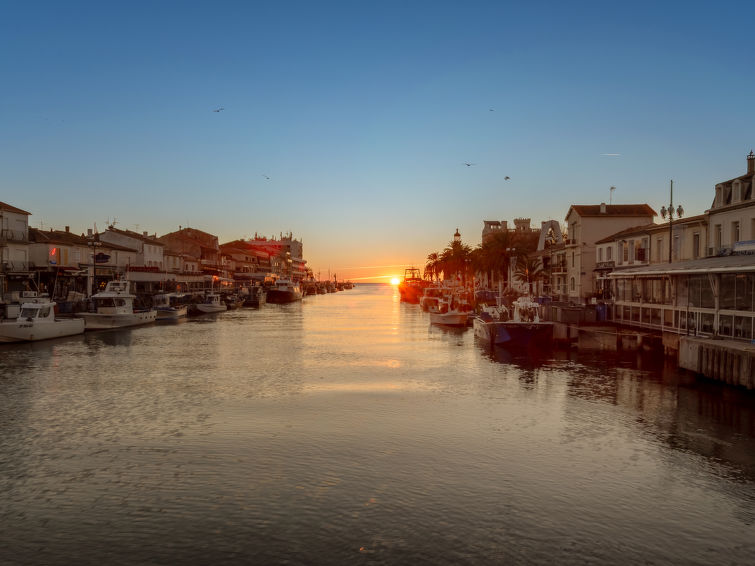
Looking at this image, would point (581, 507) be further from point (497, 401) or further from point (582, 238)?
point (582, 238)

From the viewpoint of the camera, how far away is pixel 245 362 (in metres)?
38.6

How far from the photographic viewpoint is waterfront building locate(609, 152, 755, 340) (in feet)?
98.6

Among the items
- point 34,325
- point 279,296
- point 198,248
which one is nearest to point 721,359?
point 34,325

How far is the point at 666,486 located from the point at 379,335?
1773 inches

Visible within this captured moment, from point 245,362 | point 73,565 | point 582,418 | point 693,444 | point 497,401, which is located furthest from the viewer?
point 245,362

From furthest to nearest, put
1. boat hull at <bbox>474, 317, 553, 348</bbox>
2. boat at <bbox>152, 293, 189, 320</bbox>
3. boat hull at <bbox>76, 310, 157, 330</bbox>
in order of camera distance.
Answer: boat at <bbox>152, 293, 189, 320</bbox>
boat hull at <bbox>76, 310, 157, 330</bbox>
boat hull at <bbox>474, 317, 553, 348</bbox>

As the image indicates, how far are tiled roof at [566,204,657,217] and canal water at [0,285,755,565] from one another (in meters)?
38.1

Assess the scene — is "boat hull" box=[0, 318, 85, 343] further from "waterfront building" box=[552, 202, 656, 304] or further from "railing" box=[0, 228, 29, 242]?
"waterfront building" box=[552, 202, 656, 304]

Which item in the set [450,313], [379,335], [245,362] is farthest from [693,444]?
[450,313]

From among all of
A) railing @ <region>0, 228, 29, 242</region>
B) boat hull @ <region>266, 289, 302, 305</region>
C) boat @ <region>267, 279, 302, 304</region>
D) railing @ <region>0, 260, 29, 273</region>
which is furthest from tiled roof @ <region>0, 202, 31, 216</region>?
boat @ <region>267, 279, 302, 304</region>

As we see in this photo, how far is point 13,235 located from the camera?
6550 centimetres

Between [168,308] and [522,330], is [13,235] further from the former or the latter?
[522,330]

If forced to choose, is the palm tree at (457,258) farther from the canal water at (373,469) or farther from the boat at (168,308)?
the canal water at (373,469)

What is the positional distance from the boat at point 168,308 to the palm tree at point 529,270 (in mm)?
48698
